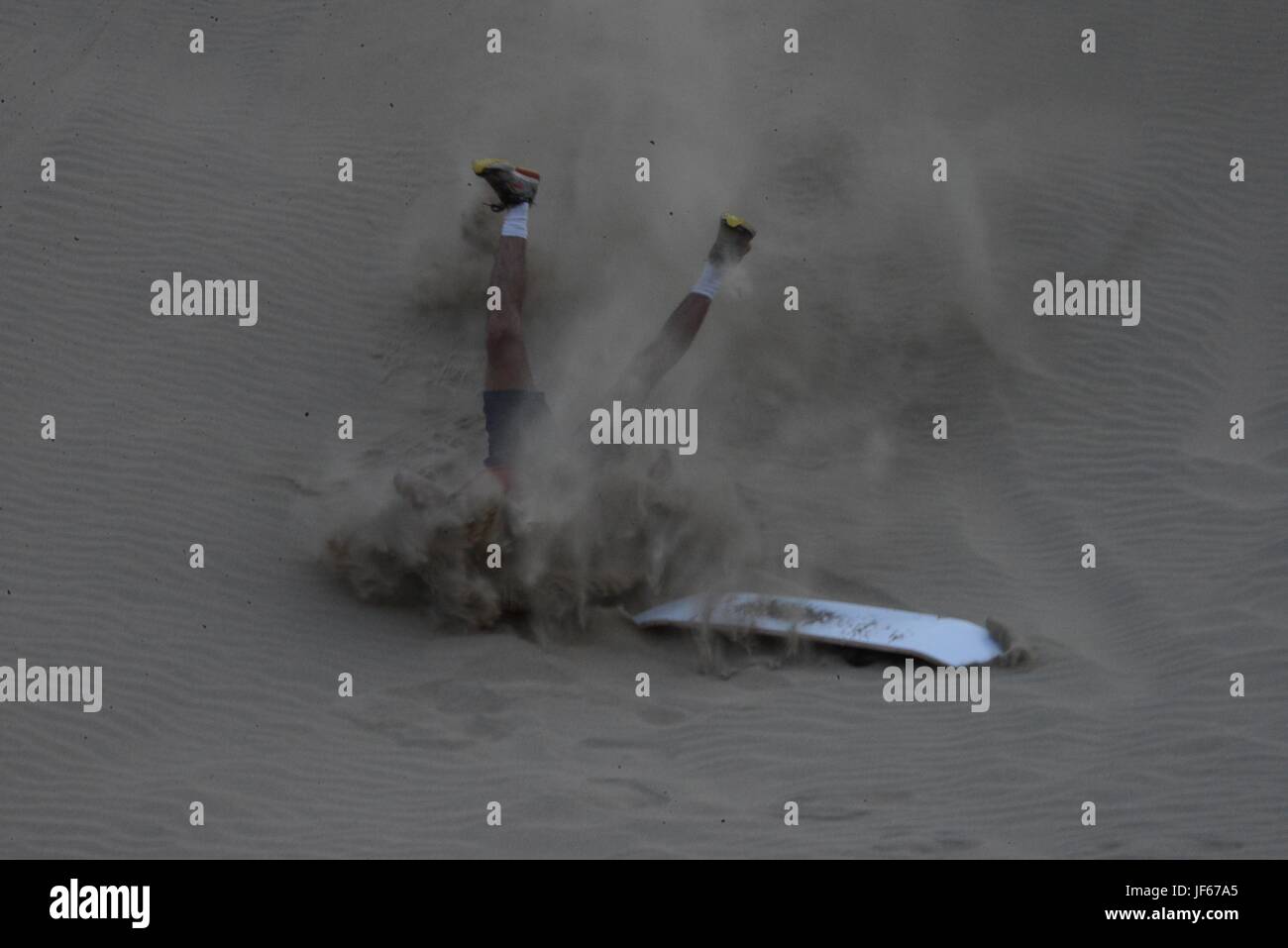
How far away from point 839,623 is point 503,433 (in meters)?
2.12


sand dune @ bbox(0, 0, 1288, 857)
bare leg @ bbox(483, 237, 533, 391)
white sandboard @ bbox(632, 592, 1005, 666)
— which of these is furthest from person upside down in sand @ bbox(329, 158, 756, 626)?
white sandboard @ bbox(632, 592, 1005, 666)

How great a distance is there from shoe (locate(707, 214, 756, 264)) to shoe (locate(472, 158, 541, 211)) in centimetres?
113

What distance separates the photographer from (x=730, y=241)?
365 inches

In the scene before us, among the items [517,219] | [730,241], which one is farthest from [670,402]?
[517,219]

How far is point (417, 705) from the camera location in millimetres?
7855

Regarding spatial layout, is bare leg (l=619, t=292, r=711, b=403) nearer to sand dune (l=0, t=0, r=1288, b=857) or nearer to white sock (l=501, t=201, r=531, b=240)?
sand dune (l=0, t=0, r=1288, b=857)

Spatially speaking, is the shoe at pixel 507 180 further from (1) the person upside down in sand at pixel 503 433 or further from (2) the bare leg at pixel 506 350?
(2) the bare leg at pixel 506 350

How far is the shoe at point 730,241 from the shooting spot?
30.3ft

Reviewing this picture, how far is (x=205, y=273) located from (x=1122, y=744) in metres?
7.64

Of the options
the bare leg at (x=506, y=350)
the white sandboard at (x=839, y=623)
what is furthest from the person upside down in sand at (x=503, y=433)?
the white sandboard at (x=839, y=623)

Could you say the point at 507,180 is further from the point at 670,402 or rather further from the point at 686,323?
the point at 670,402

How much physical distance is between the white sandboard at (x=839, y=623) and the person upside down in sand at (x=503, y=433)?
57 cm

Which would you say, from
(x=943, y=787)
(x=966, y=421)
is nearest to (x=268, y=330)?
(x=966, y=421)

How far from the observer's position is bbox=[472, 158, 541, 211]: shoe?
29.7ft
